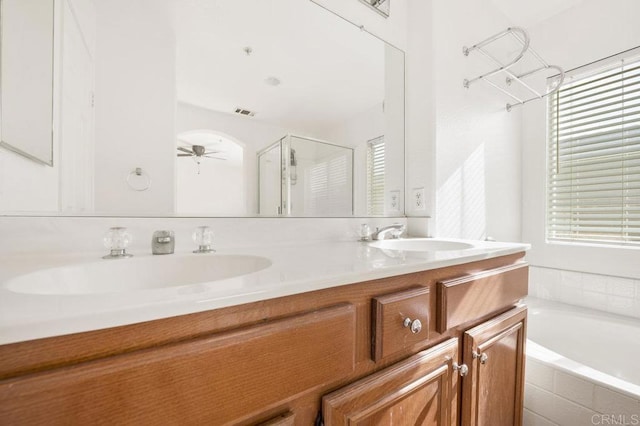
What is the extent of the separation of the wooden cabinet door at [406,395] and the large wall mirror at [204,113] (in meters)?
0.63

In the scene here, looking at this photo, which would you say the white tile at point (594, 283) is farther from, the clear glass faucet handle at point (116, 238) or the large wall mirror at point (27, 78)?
the large wall mirror at point (27, 78)

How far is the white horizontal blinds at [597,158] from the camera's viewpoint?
1.47m

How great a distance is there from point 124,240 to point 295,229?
54 cm

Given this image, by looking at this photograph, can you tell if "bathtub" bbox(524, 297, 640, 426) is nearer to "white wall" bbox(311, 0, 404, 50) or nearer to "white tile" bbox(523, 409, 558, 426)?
"white tile" bbox(523, 409, 558, 426)

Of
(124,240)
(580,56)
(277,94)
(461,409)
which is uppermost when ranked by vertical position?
(580,56)

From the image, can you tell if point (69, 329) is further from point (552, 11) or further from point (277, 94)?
point (552, 11)

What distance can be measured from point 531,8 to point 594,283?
67.2 inches

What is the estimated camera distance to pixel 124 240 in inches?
26.8

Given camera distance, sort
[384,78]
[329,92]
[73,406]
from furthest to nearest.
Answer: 1. [384,78]
2. [329,92]
3. [73,406]

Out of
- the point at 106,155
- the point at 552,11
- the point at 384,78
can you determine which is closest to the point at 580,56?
the point at 552,11

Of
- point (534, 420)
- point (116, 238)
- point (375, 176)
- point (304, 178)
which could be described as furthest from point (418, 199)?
point (116, 238)

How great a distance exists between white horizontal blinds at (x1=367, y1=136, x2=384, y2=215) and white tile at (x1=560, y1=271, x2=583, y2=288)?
1301mm

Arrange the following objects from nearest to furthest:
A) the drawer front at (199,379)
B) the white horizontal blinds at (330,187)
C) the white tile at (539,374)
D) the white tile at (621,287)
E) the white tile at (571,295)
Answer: the drawer front at (199,379) < the white tile at (539,374) < the white horizontal blinds at (330,187) < the white tile at (621,287) < the white tile at (571,295)

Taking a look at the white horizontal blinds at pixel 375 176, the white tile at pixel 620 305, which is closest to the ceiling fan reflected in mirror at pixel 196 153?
the white horizontal blinds at pixel 375 176
